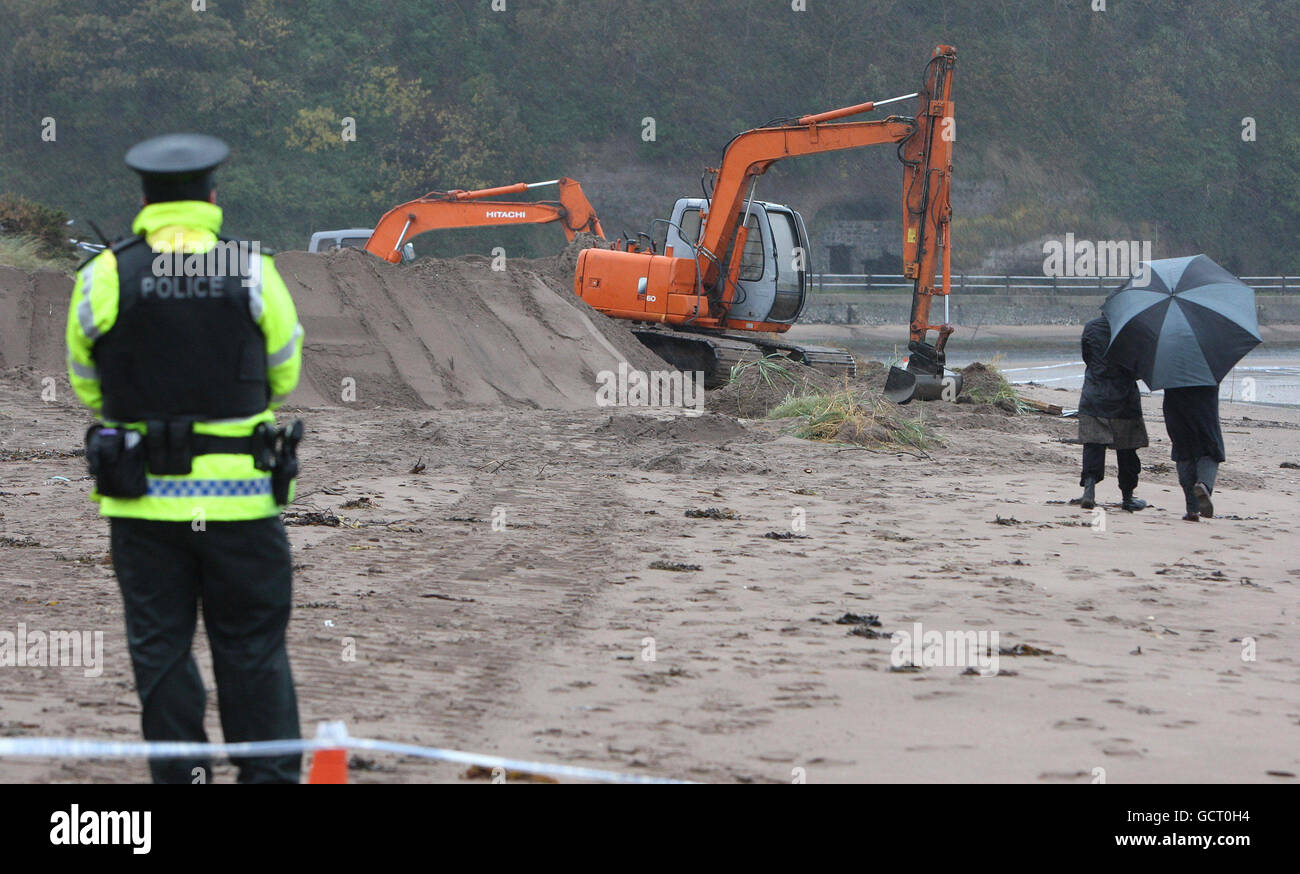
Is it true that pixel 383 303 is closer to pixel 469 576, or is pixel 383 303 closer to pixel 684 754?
pixel 469 576

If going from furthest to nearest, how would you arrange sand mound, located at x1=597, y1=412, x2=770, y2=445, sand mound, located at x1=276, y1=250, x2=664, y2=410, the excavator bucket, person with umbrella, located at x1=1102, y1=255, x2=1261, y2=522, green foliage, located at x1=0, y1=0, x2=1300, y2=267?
green foliage, located at x1=0, y1=0, x2=1300, y2=267
the excavator bucket
sand mound, located at x1=276, y1=250, x2=664, y2=410
sand mound, located at x1=597, y1=412, x2=770, y2=445
person with umbrella, located at x1=1102, y1=255, x2=1261, y2=522

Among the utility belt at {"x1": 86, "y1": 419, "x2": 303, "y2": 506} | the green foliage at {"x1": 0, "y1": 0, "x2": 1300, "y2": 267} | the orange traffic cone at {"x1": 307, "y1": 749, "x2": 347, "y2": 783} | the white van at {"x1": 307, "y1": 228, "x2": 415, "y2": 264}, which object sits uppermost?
the green foliage at {"x1": 0, "y1": 0, "x2": 1300, "y2": 267}

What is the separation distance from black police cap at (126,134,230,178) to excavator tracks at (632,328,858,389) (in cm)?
1560

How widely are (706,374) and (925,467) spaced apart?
23.1ft

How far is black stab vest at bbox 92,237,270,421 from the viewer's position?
12.1 ft

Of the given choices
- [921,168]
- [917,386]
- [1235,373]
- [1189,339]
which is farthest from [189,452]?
[1235,373]

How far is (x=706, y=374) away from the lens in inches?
784

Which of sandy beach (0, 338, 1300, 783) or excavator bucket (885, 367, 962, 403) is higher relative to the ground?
excavator bucket (885, 367, 962, 403)

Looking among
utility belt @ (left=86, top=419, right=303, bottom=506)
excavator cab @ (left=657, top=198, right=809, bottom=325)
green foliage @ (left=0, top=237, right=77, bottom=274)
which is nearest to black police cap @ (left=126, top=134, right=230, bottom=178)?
utility belt @ (left=86, top=419, right=303, bottom=506)

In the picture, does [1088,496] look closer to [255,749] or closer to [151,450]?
[255,749]

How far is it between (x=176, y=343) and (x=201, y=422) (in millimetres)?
217

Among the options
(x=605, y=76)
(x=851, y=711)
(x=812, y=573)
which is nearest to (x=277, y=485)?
(x=851, y=711)

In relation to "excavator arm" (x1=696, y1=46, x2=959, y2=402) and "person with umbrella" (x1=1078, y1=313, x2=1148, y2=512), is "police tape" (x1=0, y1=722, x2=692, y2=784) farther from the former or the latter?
"excavator arm" (x1=696, y1=46, x2=959, y2=402)

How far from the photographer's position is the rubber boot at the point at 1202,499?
10.3 meters
